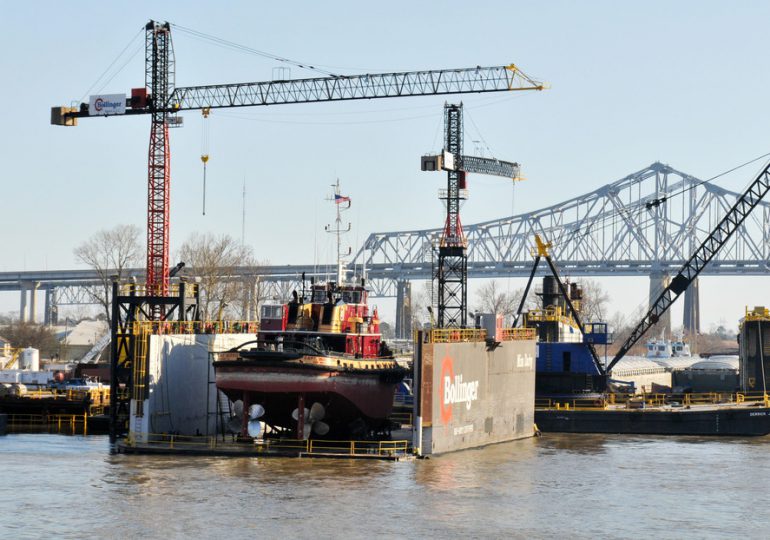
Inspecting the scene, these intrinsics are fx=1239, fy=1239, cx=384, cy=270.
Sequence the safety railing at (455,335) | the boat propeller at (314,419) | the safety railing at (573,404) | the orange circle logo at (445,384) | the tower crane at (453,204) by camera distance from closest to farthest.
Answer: the boat propeller at (314,419) < the orange circle logo at (445,384) < the safety railing at (455,335) < the safety railing at (573,404) < the tower crane at (453,204)

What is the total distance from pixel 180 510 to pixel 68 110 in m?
62.9

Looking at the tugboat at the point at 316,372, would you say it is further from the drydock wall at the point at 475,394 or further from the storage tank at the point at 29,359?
the storage tank at the point at 29,359

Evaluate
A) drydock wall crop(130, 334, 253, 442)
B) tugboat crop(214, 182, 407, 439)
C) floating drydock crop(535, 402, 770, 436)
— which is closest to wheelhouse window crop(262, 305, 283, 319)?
tugboat crop(214, 182, 407, 439)

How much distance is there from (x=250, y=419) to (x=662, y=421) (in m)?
27.1

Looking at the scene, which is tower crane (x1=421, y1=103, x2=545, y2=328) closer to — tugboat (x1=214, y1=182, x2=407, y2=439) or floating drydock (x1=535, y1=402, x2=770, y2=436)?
floating drydock (x1=535, y1=402, x2=770, y2=436)

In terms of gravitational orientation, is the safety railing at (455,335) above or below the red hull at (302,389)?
above

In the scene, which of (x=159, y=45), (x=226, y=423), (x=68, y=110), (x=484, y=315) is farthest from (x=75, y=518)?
(x=68, y=110)

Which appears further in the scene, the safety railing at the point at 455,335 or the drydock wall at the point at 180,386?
the drydock wall at the point at 180,386

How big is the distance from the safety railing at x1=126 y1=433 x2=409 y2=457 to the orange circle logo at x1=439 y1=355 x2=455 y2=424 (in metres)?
2.19

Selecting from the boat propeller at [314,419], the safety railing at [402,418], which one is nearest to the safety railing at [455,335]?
the boat propeller at [314,419]

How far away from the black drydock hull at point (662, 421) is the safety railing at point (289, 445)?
1659 centimetres

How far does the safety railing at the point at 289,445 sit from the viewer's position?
54.0 metres

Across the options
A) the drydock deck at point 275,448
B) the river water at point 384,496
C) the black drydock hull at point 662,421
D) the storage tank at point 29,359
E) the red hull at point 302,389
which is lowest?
the river water at point 384,496

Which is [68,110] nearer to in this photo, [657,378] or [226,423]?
[226,423]
